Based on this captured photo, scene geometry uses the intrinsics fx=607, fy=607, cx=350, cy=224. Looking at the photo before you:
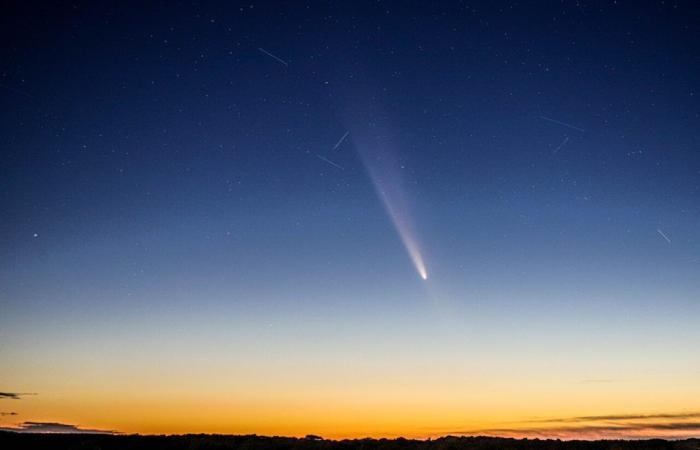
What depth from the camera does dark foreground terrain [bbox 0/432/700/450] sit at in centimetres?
2994

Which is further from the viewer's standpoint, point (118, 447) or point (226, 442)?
point (226, 442)

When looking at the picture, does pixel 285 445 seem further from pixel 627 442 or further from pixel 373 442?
pixel 627 442

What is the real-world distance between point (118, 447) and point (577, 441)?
2521 centimetres

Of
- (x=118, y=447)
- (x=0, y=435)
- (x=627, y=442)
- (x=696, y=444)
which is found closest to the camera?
(x=696, y=444)

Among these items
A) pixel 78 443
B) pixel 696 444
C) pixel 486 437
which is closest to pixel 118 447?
pixel 78 443

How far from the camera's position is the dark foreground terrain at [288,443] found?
29.9m

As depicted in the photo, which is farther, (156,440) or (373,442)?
(156,440)

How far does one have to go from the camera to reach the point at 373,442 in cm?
3431

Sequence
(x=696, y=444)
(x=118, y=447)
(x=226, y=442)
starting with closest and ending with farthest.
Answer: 1. (x=696, y=444)
2. (x=118, y=447)
3. (x=226, y=442)

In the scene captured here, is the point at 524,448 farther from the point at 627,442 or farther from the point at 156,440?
the point at 156,440

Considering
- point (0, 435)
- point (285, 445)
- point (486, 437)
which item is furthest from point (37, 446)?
point (486, 437)

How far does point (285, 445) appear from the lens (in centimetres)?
3469

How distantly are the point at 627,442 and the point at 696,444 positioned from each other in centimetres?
312

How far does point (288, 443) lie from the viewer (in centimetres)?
3550
